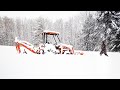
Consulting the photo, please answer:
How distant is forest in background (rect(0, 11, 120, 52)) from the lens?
6270 mm

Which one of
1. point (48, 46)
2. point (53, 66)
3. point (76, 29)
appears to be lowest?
point (53, 66)

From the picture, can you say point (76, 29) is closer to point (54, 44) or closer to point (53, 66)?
point (54, 44)

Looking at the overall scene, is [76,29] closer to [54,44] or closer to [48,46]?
[54,44]

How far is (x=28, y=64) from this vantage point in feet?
20.5

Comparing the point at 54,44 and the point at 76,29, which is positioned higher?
the point at 76,29

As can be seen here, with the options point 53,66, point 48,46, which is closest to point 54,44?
point 48,46

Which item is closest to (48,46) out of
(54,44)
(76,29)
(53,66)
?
(54,44)

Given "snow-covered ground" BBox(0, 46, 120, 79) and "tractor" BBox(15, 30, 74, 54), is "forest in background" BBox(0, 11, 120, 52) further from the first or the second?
"snow-covered ground" BBox(0, 46, 120, 79)

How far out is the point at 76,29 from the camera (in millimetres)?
6340

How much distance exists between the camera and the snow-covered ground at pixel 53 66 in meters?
6.25

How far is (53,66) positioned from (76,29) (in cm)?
87
